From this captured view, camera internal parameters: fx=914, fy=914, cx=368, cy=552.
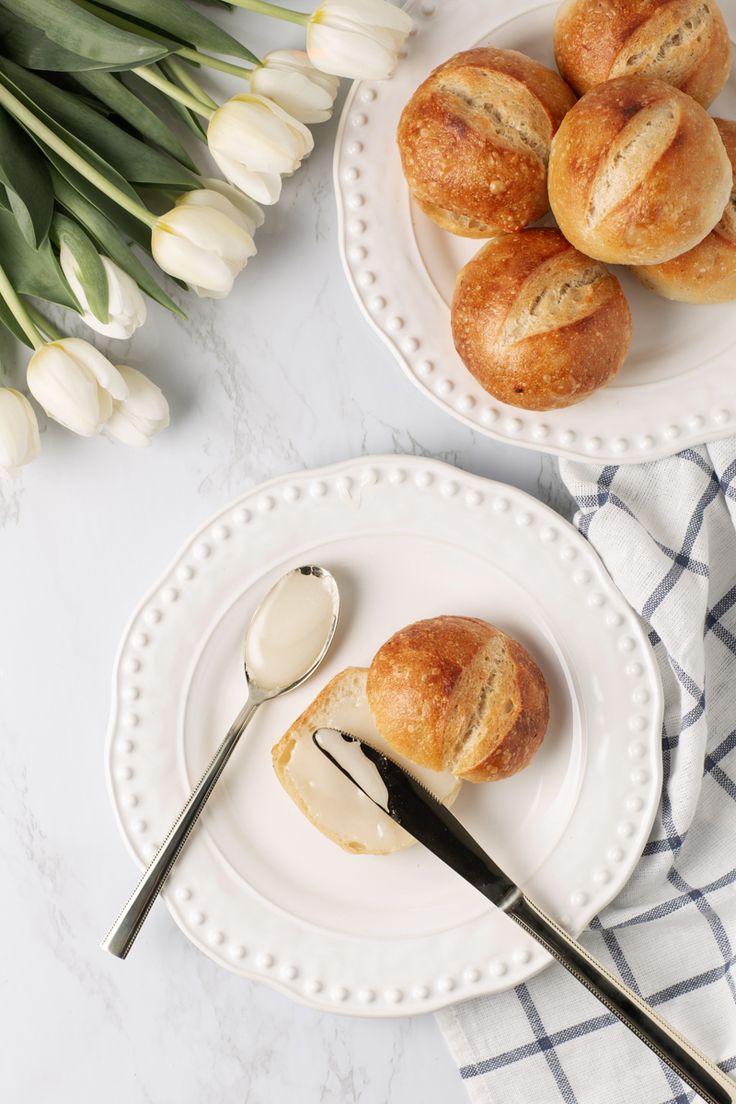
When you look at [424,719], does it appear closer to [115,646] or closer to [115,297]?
[115,646]

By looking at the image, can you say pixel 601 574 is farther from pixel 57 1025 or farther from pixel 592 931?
pixel 57 1025

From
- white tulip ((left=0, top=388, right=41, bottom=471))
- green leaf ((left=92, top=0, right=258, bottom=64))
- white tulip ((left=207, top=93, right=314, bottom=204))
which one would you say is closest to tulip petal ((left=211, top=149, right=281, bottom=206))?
white tulip ((left=207, top=93, right=314, bottom=204))

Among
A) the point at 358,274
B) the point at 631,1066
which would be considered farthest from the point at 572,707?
the point at 358,274

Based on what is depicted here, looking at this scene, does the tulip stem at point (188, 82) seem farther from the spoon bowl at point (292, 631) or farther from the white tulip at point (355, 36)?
the spoon bowl at point (292, 631)

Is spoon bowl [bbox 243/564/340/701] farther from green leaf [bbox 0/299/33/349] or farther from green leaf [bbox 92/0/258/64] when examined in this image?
green leaf [bbox 92/0/258/64]

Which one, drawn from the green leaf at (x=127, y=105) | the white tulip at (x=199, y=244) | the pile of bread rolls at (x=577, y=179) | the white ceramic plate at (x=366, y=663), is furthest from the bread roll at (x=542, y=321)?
the green leaf at (x=127, y=105)

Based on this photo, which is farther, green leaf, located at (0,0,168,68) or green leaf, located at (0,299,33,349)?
green leaf, located at (0,299,33,349)
